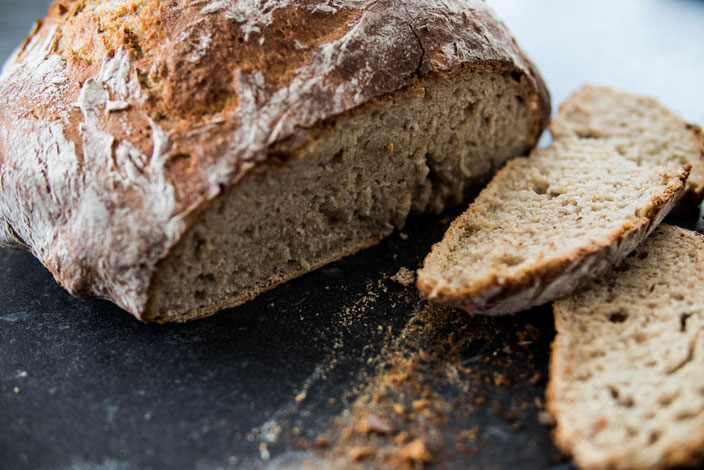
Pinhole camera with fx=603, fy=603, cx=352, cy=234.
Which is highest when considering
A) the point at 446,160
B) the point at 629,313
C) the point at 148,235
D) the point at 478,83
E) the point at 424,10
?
the point at 424,10

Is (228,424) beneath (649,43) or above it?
beneath

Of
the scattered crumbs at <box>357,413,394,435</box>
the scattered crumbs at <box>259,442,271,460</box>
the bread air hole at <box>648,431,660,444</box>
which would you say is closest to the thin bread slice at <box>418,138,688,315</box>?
the scattered crumbs at <box>357,413,394,435</box>

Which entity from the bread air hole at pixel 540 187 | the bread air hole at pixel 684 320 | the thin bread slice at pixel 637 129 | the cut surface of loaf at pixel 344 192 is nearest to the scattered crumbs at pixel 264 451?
the cut surface of loaf at pixel 344 192

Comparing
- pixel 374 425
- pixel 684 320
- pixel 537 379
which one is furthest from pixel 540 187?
pixel 374 425

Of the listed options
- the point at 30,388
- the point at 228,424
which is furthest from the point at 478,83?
the point at 30,388

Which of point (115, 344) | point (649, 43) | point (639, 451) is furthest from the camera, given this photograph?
point (649, 43)

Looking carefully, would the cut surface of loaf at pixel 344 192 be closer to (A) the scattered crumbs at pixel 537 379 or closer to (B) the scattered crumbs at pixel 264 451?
(B) the scattered crumbs at pixel 264 451

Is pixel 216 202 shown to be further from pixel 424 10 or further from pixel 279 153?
pixel 424 10
